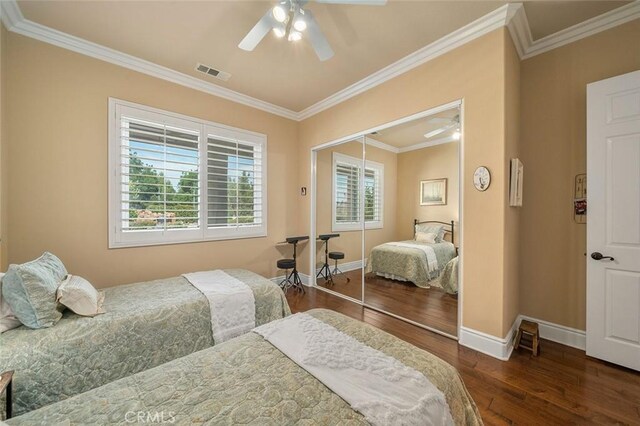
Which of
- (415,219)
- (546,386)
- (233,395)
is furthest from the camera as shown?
(415,219)

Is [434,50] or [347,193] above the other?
[434,50]

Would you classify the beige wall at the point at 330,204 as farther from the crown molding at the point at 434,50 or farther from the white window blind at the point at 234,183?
the white window blind at the point at 234,183

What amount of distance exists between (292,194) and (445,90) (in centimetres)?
271

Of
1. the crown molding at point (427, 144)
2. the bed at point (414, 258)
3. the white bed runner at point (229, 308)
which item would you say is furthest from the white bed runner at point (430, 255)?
the white bed runner at point (229, 308)

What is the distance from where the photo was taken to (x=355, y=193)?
Answer: 3658 mm

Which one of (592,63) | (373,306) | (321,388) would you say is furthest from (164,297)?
(592,63)

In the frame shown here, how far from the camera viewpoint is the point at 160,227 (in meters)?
2.99

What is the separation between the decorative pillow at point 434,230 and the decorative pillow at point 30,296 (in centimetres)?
334

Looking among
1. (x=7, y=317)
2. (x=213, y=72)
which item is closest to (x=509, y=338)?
(x=7, y=317)

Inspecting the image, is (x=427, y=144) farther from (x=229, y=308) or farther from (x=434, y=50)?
(x=229, y=308)

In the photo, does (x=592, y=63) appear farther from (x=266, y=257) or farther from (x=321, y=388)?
(x=266, y=257)

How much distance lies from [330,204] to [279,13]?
2.62 meters

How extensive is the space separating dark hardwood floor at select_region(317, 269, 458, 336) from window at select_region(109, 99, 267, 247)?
5.41 feet

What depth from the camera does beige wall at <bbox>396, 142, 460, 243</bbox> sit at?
2582mm
